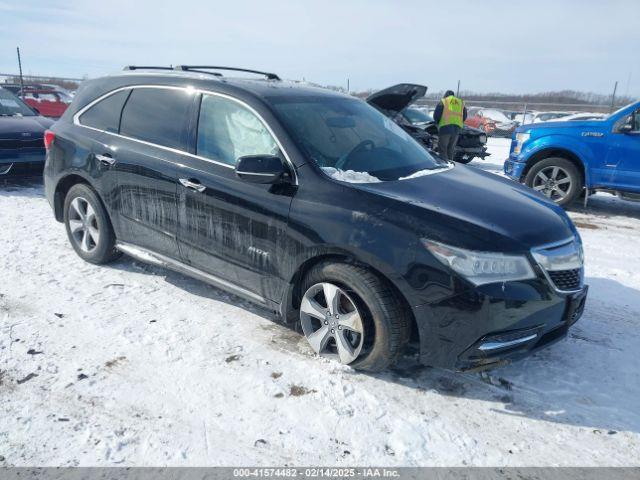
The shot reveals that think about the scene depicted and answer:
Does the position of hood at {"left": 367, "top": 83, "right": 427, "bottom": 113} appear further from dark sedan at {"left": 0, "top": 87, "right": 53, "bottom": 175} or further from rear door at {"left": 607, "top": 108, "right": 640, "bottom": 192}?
dark sedan at {"left": 0, "top": 87, "right": 53, "bottom": 175}

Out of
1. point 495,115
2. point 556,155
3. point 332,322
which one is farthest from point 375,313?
point 495,115

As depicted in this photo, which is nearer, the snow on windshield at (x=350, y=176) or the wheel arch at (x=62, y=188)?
the snow on windshield at (x=350, y=176)

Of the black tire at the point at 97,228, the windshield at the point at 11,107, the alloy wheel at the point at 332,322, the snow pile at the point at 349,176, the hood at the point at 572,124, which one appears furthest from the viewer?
the windshield at the point at 11,107

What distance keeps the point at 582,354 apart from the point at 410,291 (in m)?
1.55

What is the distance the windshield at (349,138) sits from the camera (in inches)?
130

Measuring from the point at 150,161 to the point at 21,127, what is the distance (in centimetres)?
508

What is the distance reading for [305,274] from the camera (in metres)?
3.19

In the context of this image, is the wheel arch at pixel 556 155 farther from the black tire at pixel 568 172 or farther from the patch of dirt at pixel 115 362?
the patch of dirt at pixel 115 362

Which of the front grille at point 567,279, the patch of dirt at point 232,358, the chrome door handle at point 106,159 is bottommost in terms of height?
the patch of dirt at point 232,358

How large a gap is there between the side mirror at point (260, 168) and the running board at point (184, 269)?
2.86 ft

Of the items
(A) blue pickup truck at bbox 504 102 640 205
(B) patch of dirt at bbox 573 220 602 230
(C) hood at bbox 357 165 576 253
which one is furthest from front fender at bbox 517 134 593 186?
(C) hood at bbox 357 165 576 253

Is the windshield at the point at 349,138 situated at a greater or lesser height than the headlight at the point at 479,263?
greater

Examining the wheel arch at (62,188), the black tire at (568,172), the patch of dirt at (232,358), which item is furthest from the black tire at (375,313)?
the black tire at (568,172)

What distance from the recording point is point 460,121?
10.3m
